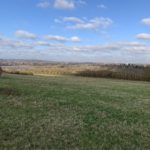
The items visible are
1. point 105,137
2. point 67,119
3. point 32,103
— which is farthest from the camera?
point 32,103

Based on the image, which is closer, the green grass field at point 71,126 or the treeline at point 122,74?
the green grass field at point 71,126

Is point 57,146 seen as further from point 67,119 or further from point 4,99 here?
point 4,99

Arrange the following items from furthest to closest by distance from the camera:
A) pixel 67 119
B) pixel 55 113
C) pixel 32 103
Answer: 1. pixel 32 103
2. pixel 55 113
3. pixel 67 119

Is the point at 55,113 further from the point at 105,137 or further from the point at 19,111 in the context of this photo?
the point at 105,137

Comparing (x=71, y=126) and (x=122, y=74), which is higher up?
(x=122, y=74)

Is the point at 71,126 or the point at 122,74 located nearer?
the point at 71,126

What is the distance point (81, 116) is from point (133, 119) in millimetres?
1711

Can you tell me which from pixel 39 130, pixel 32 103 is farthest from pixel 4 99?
pixel 39 130

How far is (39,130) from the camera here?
293 inches

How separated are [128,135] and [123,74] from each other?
37689mm

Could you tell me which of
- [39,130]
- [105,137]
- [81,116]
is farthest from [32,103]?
[105,137]

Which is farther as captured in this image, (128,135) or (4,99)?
(4,99)

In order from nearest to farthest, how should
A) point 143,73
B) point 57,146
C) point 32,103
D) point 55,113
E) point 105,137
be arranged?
point 57,146 < point 105,137 < point 55,113 < point 32,103 < point 143,73

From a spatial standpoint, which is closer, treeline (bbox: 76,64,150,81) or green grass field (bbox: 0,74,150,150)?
green grass field (bbox: 0,74,150,150)
